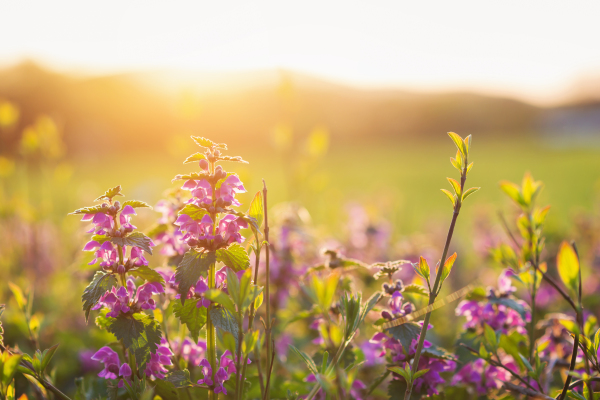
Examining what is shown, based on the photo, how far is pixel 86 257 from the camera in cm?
171

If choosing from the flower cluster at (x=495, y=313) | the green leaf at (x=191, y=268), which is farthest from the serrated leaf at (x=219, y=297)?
A: the flower cluster at (x=495, y=313)

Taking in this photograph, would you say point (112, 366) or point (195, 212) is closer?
point (195, 212)

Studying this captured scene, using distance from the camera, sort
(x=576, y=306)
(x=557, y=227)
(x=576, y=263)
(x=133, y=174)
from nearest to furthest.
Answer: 1. (x=576, y=263)
2. (x=576, y=306)
3. (x=557, y=227)
4. (x=133, y=174)

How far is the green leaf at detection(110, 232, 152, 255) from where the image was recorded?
1.11m

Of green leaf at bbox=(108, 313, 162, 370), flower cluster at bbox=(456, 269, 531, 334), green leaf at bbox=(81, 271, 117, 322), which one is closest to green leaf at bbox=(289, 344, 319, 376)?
green leaf at bbox=(108, 313, 162, 370)

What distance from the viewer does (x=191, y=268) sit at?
1087mm

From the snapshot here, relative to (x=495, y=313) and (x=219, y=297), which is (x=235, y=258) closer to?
(x=219, y=297)

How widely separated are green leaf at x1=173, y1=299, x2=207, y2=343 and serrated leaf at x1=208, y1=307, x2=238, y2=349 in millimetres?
30

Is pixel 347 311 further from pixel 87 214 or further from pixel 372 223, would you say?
pixel 372 223

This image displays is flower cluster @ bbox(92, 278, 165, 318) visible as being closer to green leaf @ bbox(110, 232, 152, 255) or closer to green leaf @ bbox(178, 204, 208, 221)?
green leaf @ bbox(110, 232, 152, 255)

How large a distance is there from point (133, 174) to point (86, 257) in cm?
1480

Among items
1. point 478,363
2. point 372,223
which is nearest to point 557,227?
point 372,223

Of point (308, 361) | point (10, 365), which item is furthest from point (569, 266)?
point (10, 365)

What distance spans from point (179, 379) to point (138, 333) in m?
0.19
